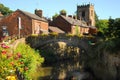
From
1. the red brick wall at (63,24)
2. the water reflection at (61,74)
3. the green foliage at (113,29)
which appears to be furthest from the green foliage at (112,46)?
the red brick wall at (63,24)

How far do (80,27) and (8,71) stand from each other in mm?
63213

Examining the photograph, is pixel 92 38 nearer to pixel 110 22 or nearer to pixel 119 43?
pixel 110 22

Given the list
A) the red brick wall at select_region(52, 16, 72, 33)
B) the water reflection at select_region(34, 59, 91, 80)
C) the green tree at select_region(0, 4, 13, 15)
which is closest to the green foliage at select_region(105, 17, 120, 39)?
the water reflection at select_region(34, 59, 91, 80)

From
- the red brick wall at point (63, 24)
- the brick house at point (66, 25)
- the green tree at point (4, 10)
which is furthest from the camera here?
the green tree at point (4, 10)

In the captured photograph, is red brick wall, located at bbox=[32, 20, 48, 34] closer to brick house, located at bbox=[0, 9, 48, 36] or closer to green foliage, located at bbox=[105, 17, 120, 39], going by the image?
brick house, located at bbox=[0, 9, 48, 36]

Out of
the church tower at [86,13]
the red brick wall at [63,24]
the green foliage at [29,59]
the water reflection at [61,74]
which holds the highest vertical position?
the church tower at [86,13]

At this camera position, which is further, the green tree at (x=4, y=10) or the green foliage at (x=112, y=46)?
the green tree at (x=4, y=10)

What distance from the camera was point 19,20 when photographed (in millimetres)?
52406

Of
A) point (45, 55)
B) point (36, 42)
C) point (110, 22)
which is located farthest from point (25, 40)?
point (110, 22)

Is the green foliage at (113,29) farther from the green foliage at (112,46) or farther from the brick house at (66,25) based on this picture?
the brick house at (66,25)

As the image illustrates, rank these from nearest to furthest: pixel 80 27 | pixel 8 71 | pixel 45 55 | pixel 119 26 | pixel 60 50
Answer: pixel 8 71 → pixel 119 26 → pixel 45 55 → pixel 60 50 → pixel 80 27

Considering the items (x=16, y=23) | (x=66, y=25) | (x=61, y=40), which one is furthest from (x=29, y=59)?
(x=66, y=25)

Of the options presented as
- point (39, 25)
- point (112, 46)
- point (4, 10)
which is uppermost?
point (4, 10)

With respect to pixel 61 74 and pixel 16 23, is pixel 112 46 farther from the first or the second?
pixel 16 23
